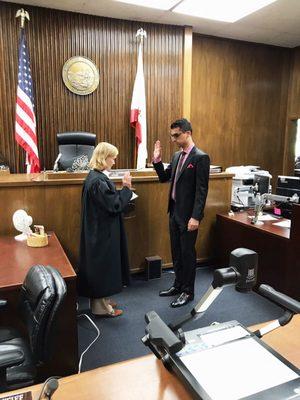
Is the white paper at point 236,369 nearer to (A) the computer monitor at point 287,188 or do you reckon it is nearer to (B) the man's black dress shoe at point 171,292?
(B) the man's black dress shoe at point 171,292

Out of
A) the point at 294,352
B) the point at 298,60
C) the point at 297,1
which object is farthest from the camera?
the point at 298,60

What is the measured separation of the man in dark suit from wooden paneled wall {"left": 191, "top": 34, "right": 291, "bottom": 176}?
2.80m

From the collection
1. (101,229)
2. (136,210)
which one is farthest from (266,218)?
(101,229)

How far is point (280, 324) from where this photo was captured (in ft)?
3.63

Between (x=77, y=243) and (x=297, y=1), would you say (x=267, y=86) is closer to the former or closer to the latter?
(x=297, y=1)

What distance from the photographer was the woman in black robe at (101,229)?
2455 mm

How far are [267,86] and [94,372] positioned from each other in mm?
6075

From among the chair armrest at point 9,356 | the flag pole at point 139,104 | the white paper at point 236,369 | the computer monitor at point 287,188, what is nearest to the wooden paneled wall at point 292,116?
the flag pole at point 139,104

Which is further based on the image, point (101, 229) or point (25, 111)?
point (25, 111)

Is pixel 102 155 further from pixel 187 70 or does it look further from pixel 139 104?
pixel 187 70

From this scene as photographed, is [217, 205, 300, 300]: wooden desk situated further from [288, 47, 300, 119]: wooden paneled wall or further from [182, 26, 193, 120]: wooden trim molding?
[288, 47, 300, 119]: wooden paneled wall

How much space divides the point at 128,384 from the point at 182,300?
2029 mm

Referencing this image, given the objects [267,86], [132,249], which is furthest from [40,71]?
[267,86]

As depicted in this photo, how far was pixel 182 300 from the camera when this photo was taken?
2.92 m
